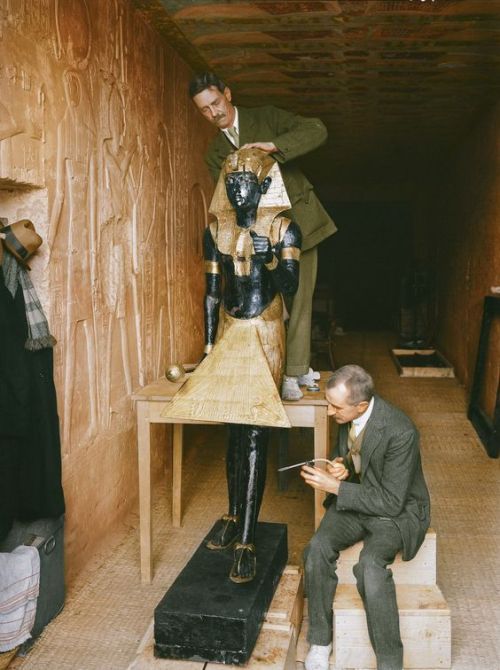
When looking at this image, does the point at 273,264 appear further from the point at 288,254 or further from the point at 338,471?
the point at 338,471

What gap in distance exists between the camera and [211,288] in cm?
354

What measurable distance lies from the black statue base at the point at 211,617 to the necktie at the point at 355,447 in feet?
1.98

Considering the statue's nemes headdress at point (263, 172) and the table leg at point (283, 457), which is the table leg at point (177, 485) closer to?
the table leg at point (283, 457)

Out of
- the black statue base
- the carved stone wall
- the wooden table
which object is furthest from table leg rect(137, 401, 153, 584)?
the black statue base

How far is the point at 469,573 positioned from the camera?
12.2 feet

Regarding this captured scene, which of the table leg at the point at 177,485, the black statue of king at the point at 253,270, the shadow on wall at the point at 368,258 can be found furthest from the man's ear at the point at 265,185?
the shadow on wall at the point at 368,258

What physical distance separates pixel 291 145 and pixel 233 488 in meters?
1.72

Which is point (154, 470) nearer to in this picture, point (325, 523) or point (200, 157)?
point (325, 523)

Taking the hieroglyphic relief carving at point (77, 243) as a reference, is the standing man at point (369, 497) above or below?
below

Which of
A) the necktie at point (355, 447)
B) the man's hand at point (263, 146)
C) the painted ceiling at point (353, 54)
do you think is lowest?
the necktie at point (355, 447)

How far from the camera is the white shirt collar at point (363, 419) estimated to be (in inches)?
116

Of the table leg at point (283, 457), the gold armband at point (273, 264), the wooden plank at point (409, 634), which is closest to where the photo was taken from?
the wooden plank at point (409, 634)

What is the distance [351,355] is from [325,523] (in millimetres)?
7282

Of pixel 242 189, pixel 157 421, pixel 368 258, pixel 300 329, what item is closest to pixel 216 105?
pixel 242 189
